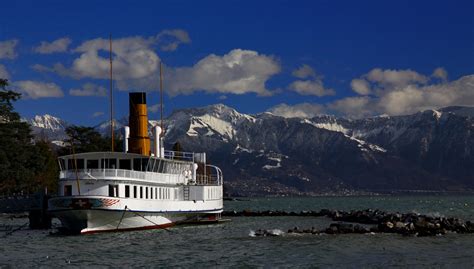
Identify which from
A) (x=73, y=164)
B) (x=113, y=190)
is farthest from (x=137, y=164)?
(x=73, y=164)

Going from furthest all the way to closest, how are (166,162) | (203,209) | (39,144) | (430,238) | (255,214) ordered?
(39,144) → (255,214) → (203,209) → (166,162) → (430,238)

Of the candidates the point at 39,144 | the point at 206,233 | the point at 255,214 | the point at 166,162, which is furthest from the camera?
the point at 39,144

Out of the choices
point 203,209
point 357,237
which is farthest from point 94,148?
point 357,237

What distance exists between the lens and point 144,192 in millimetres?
66188

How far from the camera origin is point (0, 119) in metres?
118

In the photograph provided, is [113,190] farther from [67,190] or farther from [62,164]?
[62,164]

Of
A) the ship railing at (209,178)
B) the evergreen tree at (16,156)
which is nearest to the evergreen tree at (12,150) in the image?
the evergreen tree at (16,156)

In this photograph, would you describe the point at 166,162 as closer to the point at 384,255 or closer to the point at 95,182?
the point at 95,182

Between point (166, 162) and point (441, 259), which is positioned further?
point (166, 162)

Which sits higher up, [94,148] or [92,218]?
[94,148]

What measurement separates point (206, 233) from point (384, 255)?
21778 millimetres

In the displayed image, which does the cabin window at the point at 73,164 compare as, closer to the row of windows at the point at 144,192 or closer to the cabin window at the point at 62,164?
the cabin window at the point at 62,164

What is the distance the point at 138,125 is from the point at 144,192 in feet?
31.0

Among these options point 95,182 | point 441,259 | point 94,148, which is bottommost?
point 441,259
